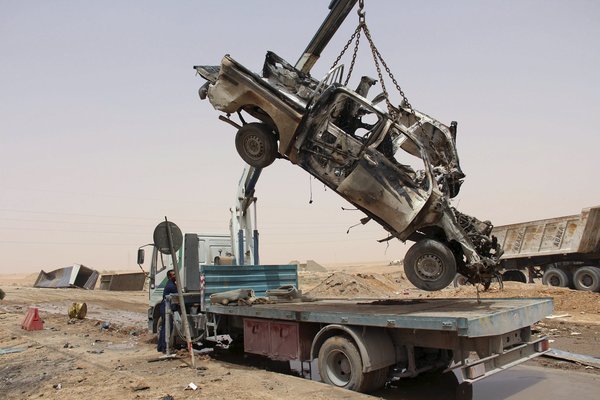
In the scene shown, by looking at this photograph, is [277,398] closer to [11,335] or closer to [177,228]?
[177,228]

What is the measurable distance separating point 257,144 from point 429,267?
3.37m

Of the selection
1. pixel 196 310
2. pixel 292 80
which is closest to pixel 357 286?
pixel 196 310

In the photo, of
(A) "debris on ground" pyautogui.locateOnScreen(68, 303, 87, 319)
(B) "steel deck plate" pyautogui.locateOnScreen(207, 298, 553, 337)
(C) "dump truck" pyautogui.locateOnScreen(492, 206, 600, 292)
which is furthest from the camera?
(C) "dump truck" pyautogui.locateOnScreen(492, 206, 600, 292)

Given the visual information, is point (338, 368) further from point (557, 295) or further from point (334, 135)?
point (557, 295)

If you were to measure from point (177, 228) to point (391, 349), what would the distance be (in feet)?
13.7

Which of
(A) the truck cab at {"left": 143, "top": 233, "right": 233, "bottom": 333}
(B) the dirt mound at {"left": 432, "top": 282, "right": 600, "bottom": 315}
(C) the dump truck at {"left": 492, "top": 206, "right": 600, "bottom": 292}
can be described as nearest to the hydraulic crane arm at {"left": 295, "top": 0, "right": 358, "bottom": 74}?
(A) the truck cab at {"left": 143, "top": 233, "right": 233, "bottom": 333}

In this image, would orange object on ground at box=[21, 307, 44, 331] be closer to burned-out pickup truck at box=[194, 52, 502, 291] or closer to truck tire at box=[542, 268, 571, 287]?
burned-out pickup truck at box=[194, 52, 502, 291]

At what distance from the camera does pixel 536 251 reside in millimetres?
18609

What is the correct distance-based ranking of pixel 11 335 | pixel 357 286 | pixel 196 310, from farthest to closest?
pixel 357 286 < pixel 11 335 < pixel 196 310

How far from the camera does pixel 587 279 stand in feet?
56.5

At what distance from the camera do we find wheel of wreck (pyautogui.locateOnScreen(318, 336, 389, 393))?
5988mm

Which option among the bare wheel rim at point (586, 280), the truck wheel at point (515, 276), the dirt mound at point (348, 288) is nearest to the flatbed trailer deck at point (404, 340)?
the bare wheel rim at point (586, 280)

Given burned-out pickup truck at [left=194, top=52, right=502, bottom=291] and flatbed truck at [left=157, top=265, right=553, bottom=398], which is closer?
flatbed truck at [left=157, top=265, right=553, bottom=398]

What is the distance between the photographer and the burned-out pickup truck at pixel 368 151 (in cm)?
682
